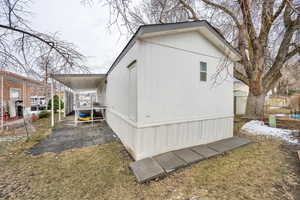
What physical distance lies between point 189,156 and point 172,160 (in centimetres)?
52

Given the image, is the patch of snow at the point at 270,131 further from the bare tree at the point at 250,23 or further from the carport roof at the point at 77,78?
the carport roof at the point at 77,78

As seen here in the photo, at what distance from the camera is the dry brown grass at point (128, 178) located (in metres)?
2.06

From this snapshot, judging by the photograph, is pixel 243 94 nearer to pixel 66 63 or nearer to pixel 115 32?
pixel 115 32

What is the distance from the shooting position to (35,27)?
3066 mm

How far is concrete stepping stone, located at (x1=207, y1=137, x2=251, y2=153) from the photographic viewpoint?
3.64 m

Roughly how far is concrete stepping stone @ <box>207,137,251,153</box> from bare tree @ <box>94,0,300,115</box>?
130 inches

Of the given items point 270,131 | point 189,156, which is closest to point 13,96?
point 189,156

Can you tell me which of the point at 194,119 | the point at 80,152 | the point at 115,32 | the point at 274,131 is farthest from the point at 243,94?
the point at 80,152

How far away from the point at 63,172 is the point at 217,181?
10.9 feet

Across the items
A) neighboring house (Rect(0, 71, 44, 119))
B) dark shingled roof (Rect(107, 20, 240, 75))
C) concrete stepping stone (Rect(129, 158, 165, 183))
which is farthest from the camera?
neighboring house (Rect(0, 71, 44, 119))

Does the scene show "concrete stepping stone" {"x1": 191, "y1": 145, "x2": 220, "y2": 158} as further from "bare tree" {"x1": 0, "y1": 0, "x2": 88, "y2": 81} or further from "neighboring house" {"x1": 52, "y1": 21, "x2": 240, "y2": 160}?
"bare tree" {"x1": 0, "y1": 0, "x2": 88, "y2": 81}

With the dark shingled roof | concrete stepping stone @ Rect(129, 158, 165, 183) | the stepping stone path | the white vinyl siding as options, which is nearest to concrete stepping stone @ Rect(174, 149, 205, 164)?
the stepping stone path

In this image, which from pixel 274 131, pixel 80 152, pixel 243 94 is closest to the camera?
pixel 80 152

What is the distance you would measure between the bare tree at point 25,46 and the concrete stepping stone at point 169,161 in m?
3.67
